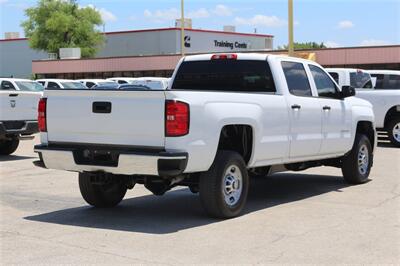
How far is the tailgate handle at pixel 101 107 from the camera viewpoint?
730cm

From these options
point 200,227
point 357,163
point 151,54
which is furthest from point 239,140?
point 151,54

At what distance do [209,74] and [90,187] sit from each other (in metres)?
2.33

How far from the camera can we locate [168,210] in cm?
844

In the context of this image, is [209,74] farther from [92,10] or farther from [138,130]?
[92,10]

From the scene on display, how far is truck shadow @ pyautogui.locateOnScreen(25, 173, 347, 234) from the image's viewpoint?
7.45 meters

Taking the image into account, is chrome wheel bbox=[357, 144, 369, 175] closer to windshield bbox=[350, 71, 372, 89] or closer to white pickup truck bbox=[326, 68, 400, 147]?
white pickup truck bbox=[326, 68, 400, 147]

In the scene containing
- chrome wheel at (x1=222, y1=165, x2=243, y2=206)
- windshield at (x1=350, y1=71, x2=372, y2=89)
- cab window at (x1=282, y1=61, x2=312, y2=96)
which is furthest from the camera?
windshield at (x1=350, y1=71, x2=372, y2=89)

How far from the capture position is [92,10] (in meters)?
73.0

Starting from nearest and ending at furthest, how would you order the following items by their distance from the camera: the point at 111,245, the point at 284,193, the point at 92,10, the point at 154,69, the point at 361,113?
the point at 111,245 → the point at 284,193 → the point at 361,113 → the point at 154,69 → the point at 92,10

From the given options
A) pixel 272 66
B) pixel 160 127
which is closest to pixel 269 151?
pixel 272 66

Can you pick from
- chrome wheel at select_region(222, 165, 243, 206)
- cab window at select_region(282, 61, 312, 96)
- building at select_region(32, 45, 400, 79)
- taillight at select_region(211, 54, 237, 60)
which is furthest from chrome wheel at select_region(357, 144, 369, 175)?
building at select_region(32, 45, 400, 79)

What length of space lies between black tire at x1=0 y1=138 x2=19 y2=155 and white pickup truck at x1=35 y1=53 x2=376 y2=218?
7.28 metres

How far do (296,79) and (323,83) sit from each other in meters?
0.83

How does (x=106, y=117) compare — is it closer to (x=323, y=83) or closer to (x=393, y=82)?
(x=323, y=83)
